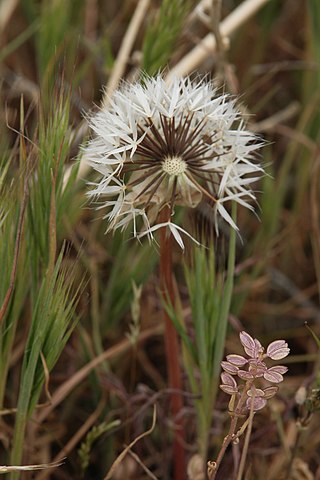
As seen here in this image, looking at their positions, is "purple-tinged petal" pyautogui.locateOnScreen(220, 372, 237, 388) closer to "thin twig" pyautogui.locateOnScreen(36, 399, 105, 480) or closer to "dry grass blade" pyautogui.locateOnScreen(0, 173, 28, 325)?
"dry grass blade" pyautogui.locateOnScreen(0, 173, 28, 325)

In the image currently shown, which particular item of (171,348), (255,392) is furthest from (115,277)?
(255,392)

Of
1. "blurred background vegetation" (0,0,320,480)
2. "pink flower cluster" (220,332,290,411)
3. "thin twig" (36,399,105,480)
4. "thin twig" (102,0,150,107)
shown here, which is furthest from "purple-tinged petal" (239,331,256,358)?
"thin twig" (102,0,150,107)

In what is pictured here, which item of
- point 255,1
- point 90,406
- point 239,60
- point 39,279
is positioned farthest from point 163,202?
point 239,60

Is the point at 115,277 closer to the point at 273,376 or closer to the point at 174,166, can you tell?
the point at 174,166

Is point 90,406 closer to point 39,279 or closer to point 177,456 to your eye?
Answer: point 177,456

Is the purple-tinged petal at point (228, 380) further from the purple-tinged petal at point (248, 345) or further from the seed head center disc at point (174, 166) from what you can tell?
the seed head center disc at point (174, 166)

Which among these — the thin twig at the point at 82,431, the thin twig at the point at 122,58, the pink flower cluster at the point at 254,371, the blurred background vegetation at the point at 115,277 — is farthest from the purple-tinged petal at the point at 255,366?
the thin twig at the point at 122,58

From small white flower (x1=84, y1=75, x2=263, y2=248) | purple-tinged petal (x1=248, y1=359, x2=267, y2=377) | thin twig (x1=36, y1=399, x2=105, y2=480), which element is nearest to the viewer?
purple-tinged petal (x1=248, y1=359, x2=267, y2=377)

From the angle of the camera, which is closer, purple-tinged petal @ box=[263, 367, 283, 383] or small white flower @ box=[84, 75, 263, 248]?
purple-tinged petal @ box=[263, 367, 283, 383]
